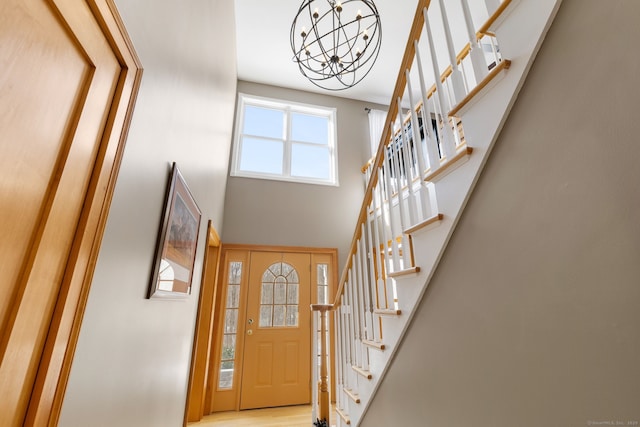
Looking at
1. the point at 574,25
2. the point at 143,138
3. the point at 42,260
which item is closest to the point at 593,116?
the point at 574,25

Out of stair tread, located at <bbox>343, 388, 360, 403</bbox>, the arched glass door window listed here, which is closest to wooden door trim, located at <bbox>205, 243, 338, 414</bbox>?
the arched glass door window

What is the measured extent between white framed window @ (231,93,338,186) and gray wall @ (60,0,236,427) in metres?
2.34

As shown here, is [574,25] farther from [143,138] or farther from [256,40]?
[256,40]

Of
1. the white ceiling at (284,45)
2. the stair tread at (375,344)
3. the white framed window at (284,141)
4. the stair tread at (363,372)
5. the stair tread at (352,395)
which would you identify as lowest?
the stair tread at (352,395)

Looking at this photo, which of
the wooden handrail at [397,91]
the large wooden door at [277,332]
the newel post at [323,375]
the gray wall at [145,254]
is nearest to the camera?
the gray wall at [145,254]

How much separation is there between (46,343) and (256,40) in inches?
181

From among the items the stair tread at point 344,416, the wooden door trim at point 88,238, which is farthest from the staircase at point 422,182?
the wooden door trim at point 88,238

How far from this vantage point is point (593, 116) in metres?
0.72

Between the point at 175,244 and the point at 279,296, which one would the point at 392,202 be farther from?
the point at 279,296

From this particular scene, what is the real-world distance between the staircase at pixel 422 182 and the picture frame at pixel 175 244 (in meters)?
1.18

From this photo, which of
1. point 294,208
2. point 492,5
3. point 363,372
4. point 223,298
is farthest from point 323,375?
point 492,5

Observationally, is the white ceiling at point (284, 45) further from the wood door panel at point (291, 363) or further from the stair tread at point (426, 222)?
the wood door panel at point (291, 363)

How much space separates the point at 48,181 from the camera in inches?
27.5

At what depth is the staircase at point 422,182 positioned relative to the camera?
0.98 m
